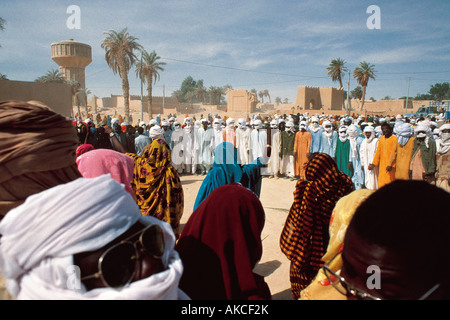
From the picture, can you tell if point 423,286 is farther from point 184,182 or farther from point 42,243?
point 184,182

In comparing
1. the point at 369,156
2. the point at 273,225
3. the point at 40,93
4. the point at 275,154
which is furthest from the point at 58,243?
the point at 40,93

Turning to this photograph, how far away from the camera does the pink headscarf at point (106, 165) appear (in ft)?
9.73

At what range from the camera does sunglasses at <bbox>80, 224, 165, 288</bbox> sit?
0.95 meters

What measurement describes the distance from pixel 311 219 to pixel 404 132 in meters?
4.86

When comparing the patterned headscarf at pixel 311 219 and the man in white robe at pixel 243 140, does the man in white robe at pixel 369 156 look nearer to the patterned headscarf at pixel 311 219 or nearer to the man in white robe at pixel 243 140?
the man in white robe at pixel 243 140

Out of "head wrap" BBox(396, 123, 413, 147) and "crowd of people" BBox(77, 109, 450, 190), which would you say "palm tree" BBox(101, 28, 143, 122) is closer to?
"crowd of people" BBox(77, 109, 450, 190)

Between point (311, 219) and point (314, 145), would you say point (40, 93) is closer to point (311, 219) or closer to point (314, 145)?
point (314, 145)

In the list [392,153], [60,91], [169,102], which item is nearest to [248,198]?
[392,153]

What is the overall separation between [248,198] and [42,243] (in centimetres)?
124

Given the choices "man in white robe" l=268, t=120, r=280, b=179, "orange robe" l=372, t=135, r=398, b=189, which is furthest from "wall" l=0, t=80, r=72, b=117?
"orange robe" l=372, t=135, r=398, b=189

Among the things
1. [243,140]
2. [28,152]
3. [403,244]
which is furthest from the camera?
[243,140]

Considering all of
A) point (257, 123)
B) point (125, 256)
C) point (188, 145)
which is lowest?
point (188, 145)

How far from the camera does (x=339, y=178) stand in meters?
2.68

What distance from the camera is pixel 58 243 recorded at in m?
0.92
